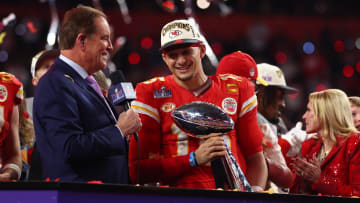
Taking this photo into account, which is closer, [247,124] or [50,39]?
[247,124]

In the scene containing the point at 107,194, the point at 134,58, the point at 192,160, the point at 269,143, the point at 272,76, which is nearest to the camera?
the point at 107,194

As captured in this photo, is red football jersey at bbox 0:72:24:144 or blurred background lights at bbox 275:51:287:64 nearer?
red football jersey at bbox 0:72:24:144

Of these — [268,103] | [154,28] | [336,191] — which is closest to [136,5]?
[154,28]

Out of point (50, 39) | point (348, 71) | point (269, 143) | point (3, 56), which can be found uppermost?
point (50, 39)

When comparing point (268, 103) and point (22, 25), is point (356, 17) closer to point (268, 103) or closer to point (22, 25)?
point (22, 25)

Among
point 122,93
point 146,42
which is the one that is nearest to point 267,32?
point 146,42

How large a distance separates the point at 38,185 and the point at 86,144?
1.22 feet

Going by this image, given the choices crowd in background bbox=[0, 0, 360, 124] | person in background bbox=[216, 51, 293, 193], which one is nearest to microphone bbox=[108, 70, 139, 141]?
person in background bbox=[216, 51, 293, 193]

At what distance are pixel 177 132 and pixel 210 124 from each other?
0.98 ft

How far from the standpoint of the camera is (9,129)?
261 centimetres

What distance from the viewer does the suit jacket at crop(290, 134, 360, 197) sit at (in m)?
2.84

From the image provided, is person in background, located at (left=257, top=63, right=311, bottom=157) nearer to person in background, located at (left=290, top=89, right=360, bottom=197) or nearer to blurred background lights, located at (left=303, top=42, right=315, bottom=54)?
person in background, located at (left=290, top=89, right=360, bottom=197)

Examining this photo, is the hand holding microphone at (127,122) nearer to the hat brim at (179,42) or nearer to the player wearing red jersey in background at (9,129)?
the hat brim at (179,42)

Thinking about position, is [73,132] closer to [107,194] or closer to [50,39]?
[107,194]
